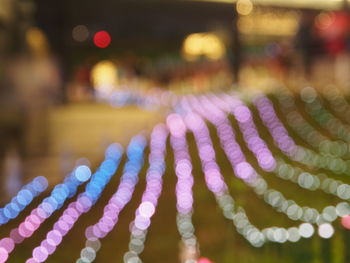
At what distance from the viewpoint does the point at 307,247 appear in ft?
9.25

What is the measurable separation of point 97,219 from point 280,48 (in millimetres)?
11829

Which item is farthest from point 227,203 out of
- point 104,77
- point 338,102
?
point 104,77

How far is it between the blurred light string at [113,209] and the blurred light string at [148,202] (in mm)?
114

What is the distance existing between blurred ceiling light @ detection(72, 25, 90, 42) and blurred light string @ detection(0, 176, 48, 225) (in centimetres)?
1037

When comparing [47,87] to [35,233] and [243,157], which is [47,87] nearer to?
[243,157]

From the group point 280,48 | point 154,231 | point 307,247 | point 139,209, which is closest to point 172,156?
point 139,209

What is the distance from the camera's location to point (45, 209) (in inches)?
193

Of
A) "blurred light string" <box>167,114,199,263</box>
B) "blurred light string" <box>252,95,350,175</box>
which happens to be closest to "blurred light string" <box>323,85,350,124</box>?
"blurred light string" <box>252,95,350,175</box>

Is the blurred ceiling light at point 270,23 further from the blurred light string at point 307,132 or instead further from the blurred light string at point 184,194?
the blurred light string at point 184,194

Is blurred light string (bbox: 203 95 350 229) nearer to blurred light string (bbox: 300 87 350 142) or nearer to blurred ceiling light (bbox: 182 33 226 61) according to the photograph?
blurred light string (bbox: 300 87 350 142)

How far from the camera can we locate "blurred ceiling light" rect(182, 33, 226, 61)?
51.0ft

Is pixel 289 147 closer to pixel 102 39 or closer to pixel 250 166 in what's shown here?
pixel 250 166

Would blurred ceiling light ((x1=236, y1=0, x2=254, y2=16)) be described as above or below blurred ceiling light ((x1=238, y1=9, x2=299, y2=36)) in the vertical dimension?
below

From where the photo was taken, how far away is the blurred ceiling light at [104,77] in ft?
58.5
